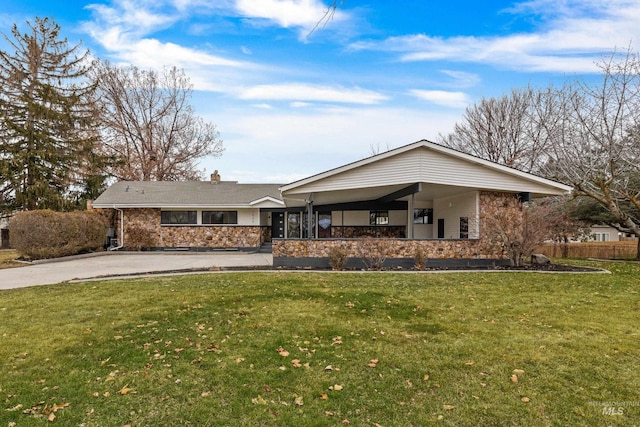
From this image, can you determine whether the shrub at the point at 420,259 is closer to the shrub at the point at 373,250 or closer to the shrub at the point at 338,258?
the shrub at the point at 373,250

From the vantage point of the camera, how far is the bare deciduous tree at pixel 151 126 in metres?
28.0

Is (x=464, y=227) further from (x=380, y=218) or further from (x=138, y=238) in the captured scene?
(x=138, y=238)

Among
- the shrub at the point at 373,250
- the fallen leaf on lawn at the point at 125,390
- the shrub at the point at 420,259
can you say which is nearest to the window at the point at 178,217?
the shrub at the point at 373,250

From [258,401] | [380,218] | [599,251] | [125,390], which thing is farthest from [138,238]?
[599,251]

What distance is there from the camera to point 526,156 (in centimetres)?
2525

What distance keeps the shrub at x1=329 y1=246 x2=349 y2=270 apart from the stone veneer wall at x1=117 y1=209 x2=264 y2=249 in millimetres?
9360

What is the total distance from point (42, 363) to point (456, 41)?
26.9 ft

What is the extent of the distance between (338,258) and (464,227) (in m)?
5.83

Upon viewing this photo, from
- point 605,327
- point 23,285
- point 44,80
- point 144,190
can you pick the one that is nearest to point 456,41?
point 605,327

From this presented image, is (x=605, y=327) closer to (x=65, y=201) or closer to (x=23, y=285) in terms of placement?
(x=23, y=285)

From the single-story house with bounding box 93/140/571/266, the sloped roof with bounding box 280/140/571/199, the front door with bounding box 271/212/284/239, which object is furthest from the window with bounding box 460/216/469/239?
the front door with bounding box 271/212/284/239

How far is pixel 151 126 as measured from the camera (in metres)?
29.3

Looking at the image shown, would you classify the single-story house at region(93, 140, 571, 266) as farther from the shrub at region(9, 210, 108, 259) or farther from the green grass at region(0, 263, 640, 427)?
the green grass at region(0, 263, 640, 427)

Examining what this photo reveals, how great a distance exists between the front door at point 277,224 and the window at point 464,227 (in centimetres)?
1064
